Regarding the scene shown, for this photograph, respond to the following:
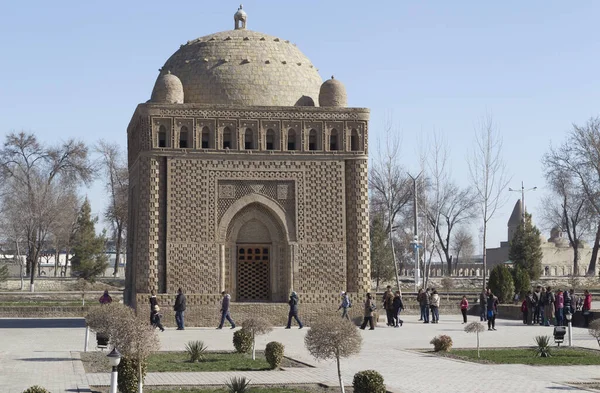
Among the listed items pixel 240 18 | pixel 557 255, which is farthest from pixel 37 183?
pixel 557 255

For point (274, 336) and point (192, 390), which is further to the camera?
point (274, 336)

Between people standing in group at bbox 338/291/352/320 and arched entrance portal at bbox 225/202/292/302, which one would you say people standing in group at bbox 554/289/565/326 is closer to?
people standing in group at bbox 338/291/352/320

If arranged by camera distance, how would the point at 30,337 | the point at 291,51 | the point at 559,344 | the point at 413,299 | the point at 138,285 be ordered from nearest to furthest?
the point at 559,344, the point at 30,337, the point at 138,285, the point at 291,51, the point at 413,299

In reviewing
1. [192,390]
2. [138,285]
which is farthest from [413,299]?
[192,390]

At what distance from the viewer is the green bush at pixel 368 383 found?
1219cm

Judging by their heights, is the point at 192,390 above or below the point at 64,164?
below

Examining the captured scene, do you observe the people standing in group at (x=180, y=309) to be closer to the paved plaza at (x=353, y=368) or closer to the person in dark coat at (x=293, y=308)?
the paved plaza at (x=353, y=368)

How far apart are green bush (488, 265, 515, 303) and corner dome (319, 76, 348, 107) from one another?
13.1m

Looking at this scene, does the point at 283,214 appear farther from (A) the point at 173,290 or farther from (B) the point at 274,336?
(B) the point at 274,336

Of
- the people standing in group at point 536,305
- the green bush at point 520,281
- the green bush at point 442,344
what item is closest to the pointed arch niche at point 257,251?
the people standing in group at point 536,305

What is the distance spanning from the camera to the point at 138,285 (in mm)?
28938

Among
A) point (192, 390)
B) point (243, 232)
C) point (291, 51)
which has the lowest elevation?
point (192, 390)

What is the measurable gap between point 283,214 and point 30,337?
9.07 m

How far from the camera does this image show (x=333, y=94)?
30656 millimetres
